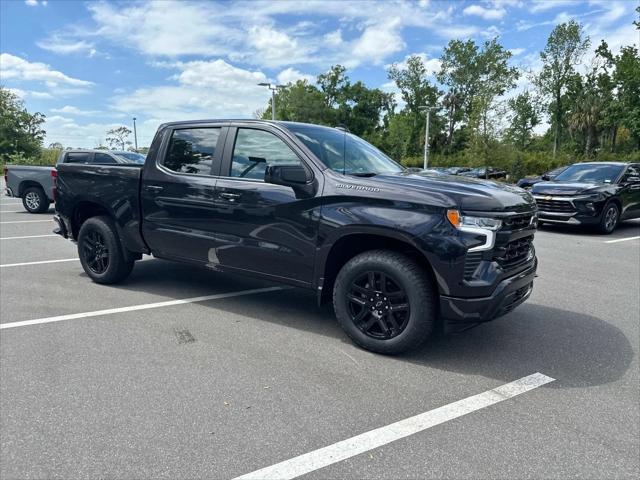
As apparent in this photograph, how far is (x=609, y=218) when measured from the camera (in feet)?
34.3

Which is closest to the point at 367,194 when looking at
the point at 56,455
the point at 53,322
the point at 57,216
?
the point at 56,455

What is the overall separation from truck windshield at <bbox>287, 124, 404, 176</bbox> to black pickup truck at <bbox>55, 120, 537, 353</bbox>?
0.02 metres

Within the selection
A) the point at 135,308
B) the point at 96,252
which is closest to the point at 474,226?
the point at 135,308

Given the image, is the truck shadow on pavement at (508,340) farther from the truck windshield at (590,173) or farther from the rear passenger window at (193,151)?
the truck windshield at (590,173)

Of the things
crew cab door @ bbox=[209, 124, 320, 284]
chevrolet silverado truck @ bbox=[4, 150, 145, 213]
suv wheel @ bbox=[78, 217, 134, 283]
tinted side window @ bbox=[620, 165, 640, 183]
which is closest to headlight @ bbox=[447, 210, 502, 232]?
crew cab door @ bbox=[209, 124, 320, 284]

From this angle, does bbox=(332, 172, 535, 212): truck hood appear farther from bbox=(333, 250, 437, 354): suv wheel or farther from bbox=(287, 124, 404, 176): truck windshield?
bbox=(333, 250, 437, 354): suv wheel

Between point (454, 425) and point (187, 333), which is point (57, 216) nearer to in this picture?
point (187, 333)

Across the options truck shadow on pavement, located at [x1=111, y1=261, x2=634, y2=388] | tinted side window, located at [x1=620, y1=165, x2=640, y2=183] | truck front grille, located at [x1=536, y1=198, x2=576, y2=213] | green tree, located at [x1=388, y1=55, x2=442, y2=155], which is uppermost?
green tree, located at [x1=388, y1=55, x2=442, y2=155]

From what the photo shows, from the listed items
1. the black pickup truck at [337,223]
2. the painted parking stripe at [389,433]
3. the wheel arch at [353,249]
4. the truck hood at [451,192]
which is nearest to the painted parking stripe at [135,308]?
the black pickup truck at [337,223]

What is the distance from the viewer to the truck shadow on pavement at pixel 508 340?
354cm

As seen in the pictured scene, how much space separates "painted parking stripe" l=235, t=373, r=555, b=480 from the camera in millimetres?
2352

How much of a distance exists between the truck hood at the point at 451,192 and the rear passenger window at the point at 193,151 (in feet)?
5.39

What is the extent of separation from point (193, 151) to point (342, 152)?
159 cm

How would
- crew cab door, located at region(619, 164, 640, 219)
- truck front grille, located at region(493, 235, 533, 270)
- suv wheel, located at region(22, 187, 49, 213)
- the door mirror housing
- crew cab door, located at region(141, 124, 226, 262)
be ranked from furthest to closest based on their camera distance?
suv wheel, located at region(22, 187, 49, 213)
crew cab door, located at region(619, 164, 640, 219)
crew cab door, located at region(141, 124, 226, 262)
the door mirror housing
truck front grille, located at region(493, 235, 533, 270)
